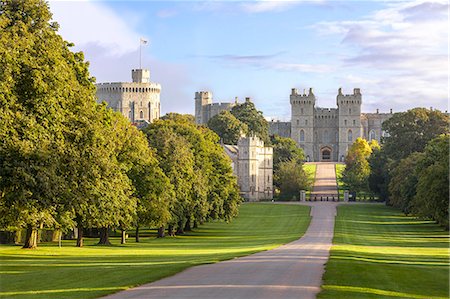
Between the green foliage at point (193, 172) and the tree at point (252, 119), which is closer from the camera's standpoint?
the green foliage at point (193, 172)

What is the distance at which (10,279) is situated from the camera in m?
25.0

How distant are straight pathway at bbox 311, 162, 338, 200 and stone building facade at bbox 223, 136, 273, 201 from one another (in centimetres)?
750

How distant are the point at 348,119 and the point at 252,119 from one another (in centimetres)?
4533

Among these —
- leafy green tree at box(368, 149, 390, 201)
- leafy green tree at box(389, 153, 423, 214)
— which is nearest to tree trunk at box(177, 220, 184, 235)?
leafy green tree at box(389, 153, 423, 214)

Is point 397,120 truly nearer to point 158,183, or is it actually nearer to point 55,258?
point 158,183

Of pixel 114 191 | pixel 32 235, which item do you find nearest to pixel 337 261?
pixel 114 191

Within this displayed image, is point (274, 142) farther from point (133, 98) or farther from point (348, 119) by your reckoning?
point (133, 98)

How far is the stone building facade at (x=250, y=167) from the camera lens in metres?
114

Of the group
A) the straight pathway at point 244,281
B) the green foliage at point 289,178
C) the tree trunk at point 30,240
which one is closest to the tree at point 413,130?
the green foliage at point 289,178

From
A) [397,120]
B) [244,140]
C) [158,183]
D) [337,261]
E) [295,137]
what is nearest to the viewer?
[337,261]

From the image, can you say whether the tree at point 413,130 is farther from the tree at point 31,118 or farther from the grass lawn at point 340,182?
the tree at point 31,118

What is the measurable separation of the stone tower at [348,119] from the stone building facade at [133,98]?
42.7m

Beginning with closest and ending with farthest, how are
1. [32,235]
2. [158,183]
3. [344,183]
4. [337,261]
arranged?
[337,261] → [32,235] → [158,183] → [344,183]

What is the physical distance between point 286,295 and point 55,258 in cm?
1788
